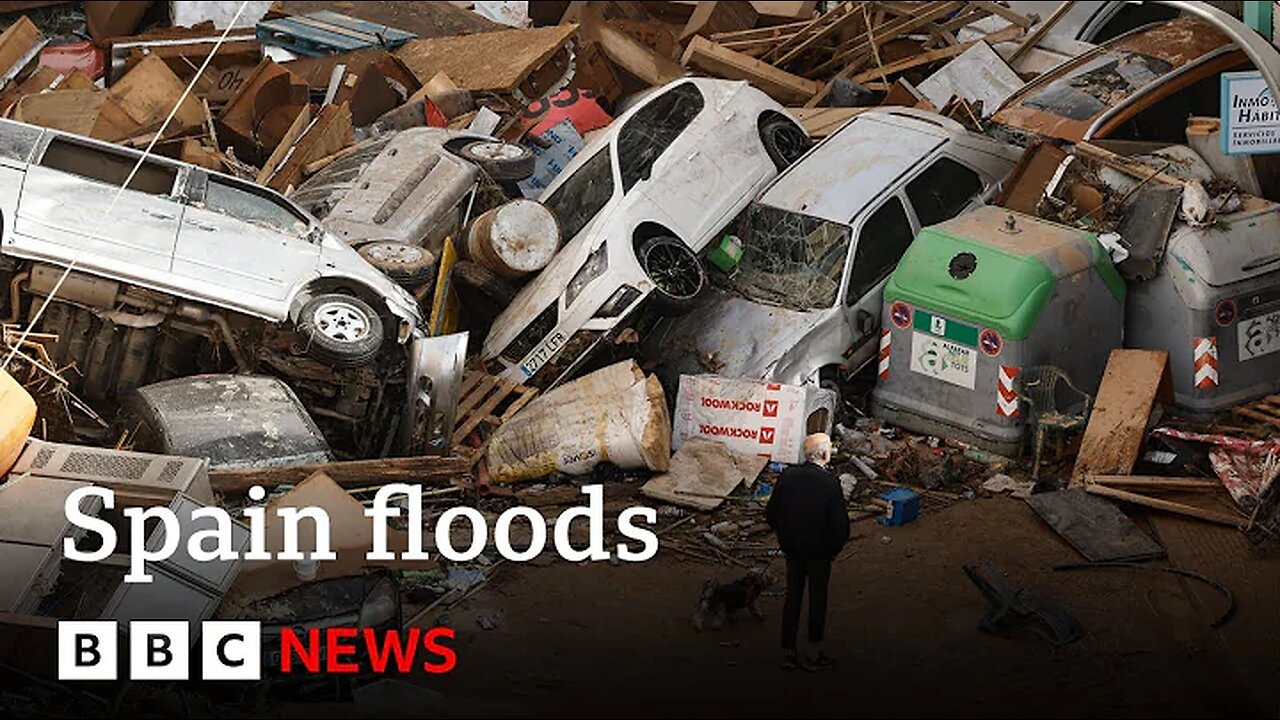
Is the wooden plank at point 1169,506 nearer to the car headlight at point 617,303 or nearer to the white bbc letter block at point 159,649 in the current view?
the car headlight at point 617,303

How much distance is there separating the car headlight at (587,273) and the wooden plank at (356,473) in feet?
5.49

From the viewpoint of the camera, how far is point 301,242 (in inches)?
548

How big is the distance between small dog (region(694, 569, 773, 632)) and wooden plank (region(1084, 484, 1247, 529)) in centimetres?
267

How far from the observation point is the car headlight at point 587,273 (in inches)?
565

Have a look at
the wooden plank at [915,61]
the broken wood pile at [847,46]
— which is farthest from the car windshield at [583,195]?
the wooden plank at [915,61]

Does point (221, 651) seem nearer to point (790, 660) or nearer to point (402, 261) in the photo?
point (790, 660)

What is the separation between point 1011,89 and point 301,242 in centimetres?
698

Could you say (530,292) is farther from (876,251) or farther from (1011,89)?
(1011,89)

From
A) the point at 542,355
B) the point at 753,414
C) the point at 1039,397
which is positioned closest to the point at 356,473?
the point at 542,355

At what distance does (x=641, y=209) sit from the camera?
14.9 metres

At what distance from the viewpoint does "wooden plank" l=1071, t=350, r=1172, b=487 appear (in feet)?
A: 43.3

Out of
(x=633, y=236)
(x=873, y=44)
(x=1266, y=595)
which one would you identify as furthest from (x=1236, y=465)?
(x=873, y=44)

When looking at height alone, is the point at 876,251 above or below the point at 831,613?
Result: above

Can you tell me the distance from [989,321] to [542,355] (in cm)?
303
